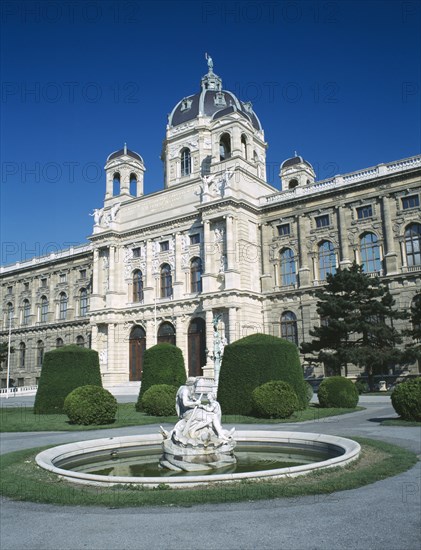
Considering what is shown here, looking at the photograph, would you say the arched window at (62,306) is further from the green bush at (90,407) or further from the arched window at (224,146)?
the green bush at (90,407)

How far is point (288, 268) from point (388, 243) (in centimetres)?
919

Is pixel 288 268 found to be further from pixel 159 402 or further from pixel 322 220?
pixel 159 402

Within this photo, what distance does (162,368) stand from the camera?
27250 mm

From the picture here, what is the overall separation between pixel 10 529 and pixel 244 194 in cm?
4212

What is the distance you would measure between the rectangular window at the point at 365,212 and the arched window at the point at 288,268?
264 inches

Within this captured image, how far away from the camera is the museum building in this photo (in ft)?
136

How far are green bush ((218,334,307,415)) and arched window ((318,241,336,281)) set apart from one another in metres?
21.7

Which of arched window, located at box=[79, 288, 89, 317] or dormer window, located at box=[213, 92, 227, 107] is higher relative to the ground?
dormer window, located at box=[213, 92, 227, 107]

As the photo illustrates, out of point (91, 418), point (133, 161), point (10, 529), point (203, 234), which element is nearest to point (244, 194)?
point (203, 234)

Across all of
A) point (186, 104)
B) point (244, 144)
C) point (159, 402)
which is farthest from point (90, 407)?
point (186, 104)

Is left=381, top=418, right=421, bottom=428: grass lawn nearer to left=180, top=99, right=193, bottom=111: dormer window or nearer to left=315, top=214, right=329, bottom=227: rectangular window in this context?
left=315, top=214, right=329, bottom=227: rectangular window

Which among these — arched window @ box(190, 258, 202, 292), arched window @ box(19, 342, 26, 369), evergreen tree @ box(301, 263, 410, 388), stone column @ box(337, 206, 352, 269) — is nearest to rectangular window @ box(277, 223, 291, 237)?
stone column @ box(337, 206, 352, 269)

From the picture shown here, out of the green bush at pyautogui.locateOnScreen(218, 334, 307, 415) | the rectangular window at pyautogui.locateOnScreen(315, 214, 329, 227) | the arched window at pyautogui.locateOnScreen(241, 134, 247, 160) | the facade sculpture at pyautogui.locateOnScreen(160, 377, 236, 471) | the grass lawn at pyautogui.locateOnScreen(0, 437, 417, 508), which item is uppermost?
the arched window at pyautogui.locateOnScreen(241, 134, 247, 160)

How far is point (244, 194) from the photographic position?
47.1m
